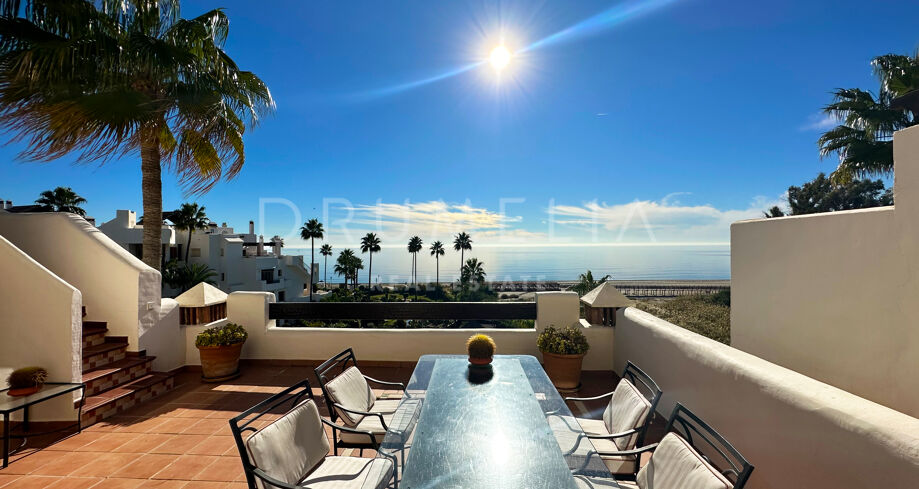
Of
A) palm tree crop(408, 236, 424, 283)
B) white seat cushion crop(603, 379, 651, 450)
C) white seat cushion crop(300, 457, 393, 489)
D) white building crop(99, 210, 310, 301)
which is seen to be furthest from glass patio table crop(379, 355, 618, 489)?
palm tree crop(408, 236, 424, 283)

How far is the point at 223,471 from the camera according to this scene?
9.57ft

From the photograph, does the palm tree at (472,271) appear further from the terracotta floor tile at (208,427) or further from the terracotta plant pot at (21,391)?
the terracotta plant pot at (21,391)

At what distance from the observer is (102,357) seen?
4434 millimetres

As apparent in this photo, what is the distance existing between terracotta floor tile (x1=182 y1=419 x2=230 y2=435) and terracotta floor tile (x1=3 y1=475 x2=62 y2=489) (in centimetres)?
90

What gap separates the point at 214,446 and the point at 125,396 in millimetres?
1764

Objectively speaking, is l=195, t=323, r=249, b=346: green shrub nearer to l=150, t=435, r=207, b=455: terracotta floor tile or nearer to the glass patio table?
l=150, t=435, r=207, b=455: terracotta floor tile

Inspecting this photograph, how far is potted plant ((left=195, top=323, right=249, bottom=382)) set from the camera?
199 inches

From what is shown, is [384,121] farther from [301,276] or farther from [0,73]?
[301,276]

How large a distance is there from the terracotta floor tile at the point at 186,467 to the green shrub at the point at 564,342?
3.59 m

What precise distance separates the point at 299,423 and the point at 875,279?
442cm

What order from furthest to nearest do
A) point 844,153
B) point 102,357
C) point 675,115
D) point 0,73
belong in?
point 675,115
point 844,153
point 0,73
point 102,357

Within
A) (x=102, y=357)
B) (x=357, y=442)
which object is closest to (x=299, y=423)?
(x=357, y=442)

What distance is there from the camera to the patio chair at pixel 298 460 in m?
1.66

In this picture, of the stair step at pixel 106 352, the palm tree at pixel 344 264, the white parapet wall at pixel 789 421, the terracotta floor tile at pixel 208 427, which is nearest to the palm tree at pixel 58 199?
the palm tree at pixel 344 264
